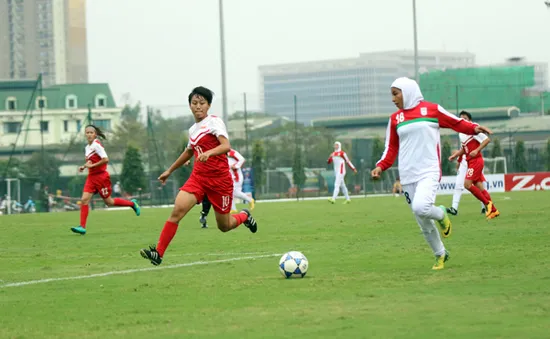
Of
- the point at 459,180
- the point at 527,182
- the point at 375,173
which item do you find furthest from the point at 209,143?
the point at 527,182

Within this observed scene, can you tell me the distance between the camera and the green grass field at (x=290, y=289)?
8172 millimetres

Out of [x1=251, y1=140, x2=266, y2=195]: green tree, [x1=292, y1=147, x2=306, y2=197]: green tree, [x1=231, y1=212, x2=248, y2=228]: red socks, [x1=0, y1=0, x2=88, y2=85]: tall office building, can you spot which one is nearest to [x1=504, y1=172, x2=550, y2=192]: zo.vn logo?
[x1=292, y1=147, x2=306, y2=197]: green tree

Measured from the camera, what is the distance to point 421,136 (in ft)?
41.0

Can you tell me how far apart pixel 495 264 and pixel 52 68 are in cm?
13172

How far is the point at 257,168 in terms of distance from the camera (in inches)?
2279

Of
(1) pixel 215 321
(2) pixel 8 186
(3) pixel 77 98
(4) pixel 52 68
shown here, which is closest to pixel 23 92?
(3) pixel 77 98

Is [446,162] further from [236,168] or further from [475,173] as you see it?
[475,173]

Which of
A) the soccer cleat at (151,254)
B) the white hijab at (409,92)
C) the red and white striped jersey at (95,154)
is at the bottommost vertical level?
the soccer cleat at (151,254)

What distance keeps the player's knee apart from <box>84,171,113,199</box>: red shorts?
39.4ft

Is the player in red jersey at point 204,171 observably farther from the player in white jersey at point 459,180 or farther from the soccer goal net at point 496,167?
the soccer goal net at point 496,167

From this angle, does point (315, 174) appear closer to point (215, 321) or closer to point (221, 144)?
point (221, 144)

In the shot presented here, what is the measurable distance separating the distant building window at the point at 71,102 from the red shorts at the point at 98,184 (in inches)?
3148

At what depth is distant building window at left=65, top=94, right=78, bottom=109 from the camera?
102675 mm

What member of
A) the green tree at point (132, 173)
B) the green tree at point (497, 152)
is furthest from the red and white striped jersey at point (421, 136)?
the green tree at point (497, 152)
